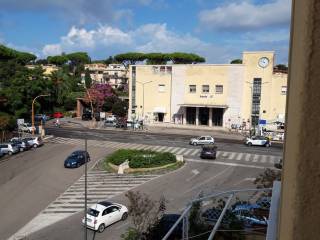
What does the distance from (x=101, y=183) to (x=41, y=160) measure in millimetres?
10061

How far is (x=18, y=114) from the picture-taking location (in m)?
59.1

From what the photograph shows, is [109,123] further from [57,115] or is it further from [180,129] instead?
[57,115]

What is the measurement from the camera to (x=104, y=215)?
67.9 ft

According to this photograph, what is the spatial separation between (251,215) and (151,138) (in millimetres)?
41338

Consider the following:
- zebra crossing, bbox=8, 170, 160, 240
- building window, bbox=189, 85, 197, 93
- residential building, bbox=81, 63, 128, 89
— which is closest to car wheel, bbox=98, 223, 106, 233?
zebra crossing, bbox=8, 170, 160, 240

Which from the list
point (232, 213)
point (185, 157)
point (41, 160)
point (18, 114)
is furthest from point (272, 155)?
point (18, 114)

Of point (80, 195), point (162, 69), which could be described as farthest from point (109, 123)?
point (80, 195)

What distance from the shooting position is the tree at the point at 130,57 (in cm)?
11106

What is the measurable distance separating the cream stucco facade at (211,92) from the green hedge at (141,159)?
94.2 ft

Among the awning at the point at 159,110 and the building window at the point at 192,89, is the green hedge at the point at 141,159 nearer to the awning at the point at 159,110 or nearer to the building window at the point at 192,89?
the building window at the point at 192,89

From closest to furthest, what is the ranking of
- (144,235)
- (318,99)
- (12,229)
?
1. (318,99)
2. (144,235)
3. (12,229)

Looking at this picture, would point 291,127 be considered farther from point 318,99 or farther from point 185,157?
point 185,157

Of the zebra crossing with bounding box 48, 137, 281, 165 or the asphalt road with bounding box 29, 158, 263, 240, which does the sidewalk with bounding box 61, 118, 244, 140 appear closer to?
the zebra crossing with bounding box 48, 137, 281, 165

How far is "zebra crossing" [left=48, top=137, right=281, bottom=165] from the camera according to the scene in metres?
37.6
